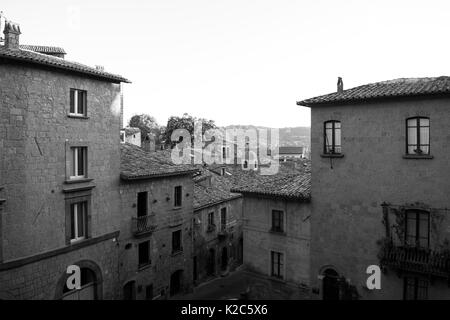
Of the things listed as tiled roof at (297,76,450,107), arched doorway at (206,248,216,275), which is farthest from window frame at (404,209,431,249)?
arched doorway at (206,248,216,275)

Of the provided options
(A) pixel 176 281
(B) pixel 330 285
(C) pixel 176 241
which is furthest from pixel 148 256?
(B) pixel 330 285

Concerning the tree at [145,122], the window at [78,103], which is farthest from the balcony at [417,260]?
the tree at [145,122]

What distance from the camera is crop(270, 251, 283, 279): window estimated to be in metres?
20.9

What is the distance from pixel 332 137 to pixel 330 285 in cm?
755

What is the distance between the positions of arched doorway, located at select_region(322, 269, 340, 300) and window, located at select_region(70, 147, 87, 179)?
13.4 m

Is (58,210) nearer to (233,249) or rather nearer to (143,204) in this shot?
(143,204)

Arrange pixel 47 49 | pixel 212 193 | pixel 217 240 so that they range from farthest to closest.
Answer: pixel 212 193 < pixel 217 240 < pixel 47 49

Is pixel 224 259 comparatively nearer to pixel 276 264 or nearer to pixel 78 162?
pixel 276 264

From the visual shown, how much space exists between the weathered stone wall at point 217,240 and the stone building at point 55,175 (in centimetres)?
1025

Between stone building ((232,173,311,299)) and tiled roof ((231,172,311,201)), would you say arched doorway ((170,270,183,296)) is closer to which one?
stone building ((232,173,311,299))

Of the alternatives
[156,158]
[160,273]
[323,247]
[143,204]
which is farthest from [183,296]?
[323,247]

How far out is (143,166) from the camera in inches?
953

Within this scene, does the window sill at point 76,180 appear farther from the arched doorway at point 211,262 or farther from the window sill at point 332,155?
the arched doorway at point 211,262

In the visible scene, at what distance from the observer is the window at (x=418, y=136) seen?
16.5m
